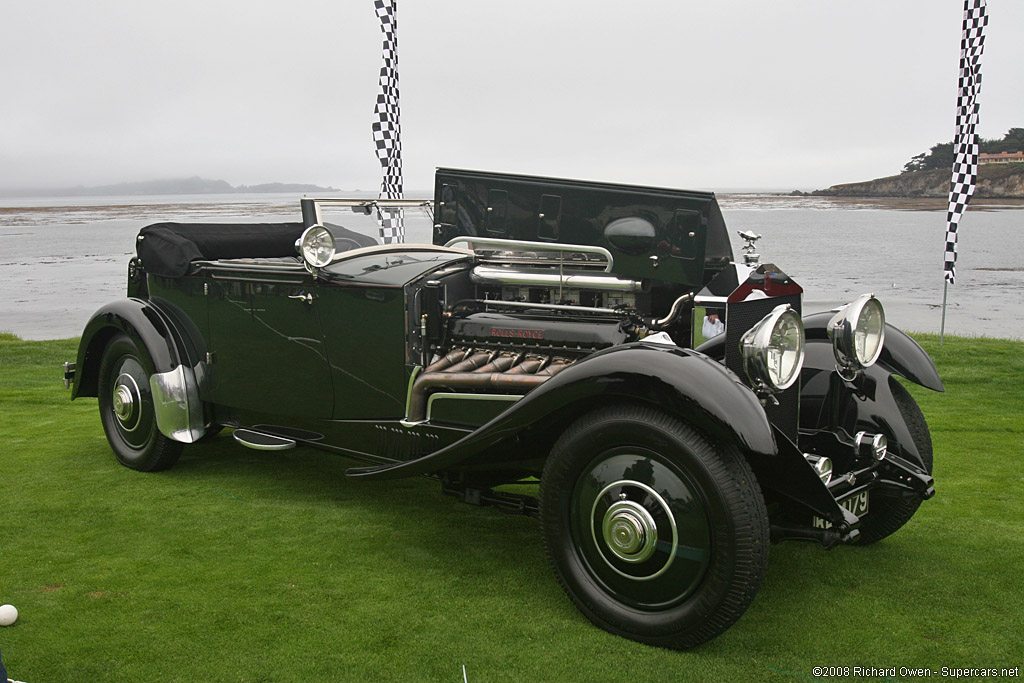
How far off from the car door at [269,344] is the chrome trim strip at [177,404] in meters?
0.15

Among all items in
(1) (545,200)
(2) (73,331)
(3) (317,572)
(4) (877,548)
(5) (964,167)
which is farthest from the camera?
(2) (73,331)

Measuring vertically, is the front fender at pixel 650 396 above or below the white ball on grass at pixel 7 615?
above

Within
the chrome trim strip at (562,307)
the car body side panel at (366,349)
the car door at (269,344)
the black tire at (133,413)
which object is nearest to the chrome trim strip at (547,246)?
the chrome trim strip at (562,307)

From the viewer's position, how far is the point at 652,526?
2.66 m

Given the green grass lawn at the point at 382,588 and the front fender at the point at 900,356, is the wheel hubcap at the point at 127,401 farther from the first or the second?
the front fender at the point at 900,356

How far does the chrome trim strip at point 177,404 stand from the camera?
4.36 meters

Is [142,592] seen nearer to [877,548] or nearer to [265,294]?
[265,294]

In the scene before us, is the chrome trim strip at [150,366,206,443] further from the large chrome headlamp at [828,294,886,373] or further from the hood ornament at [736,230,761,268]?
the large chrome headlamp at [828,294,886,373]

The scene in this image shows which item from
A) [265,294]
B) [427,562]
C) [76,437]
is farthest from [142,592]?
[76,437]

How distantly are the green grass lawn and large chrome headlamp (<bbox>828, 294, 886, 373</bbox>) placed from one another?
0.86m

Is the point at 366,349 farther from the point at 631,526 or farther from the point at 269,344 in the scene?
the point at 631,526

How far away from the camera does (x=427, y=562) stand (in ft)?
11.0

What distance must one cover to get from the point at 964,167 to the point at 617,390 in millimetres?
6460

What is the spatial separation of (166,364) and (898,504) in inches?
145
